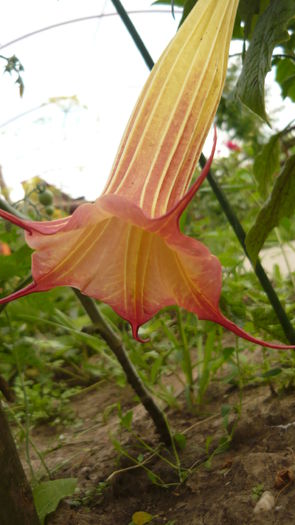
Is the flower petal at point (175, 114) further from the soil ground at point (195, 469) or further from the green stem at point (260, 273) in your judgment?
the soil ground at point (195, 469)

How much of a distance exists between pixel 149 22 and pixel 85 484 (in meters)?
1.00

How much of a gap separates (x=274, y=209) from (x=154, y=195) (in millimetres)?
217

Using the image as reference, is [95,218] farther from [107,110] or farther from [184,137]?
[107,110]

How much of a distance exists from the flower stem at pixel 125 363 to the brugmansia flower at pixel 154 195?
1.35 ft

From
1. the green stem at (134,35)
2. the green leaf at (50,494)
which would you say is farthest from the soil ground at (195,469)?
the green stem at (134,35)

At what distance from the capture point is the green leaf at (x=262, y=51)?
1.96 feet

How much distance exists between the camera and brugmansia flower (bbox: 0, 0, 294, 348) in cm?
48

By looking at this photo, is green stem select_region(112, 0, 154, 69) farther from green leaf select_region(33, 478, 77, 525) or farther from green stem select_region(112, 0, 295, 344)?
green leaf select_region(33, 478, 77, 525)

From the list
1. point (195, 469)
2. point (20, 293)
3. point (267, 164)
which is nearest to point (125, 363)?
point (195, 469)

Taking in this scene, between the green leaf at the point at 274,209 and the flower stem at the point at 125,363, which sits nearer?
the green leaf at the point at 274,209

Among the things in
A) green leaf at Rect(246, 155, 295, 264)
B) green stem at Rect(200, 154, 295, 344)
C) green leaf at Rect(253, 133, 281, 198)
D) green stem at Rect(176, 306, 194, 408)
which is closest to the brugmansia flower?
green leaf at Rect(246, 155, 295, 264)

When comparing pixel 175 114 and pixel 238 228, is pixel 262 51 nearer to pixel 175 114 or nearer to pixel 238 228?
pixel 175 114

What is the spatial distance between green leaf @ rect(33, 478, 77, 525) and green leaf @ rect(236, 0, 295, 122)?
63 centimetres

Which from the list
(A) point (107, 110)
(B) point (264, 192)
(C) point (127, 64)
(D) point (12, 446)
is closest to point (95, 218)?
(D) point (12, 446)
